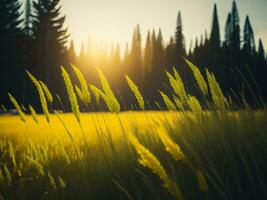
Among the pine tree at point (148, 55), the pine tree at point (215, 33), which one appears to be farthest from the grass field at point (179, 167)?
the pine tree at point (148, 55)

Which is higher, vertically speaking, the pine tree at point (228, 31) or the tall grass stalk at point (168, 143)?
the pine tree at point (228, 31)

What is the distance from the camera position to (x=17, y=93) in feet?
94.6

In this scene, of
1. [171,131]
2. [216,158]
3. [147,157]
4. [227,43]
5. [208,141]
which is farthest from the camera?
[227,43]

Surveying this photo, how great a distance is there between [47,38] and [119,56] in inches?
1135

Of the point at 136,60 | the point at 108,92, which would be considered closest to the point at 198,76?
the point at 108,92

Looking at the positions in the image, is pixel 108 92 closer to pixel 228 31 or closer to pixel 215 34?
pixel 215 34

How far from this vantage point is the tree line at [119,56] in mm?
26188

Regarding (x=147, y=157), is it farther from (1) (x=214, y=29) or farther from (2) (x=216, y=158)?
(1) (x=214, y=29)

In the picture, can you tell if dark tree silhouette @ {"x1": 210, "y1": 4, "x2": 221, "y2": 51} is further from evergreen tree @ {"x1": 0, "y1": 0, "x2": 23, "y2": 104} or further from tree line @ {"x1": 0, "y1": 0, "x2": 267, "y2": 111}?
evergreen tree @ {"x1": 0, "y1": 0, "x2": 23, "y2": 104}

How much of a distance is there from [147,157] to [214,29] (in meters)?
49.0

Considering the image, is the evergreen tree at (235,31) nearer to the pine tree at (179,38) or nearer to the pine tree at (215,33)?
the pine tree at (215,33)

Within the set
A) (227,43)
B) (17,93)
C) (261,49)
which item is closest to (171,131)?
(17,93)

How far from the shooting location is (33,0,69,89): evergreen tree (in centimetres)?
2717

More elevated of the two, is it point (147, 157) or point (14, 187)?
point (147, 157)
